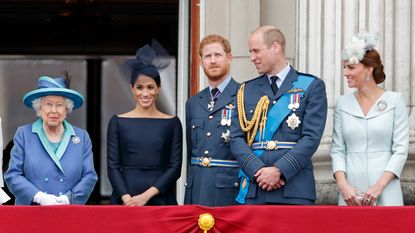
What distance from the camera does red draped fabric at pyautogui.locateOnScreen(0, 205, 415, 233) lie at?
24.3 feet

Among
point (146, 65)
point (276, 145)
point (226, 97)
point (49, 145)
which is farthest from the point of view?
point (146, 65)

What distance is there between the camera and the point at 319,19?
383 inches

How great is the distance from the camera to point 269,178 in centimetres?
777

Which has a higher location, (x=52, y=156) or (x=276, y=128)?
(x=276, y=128)

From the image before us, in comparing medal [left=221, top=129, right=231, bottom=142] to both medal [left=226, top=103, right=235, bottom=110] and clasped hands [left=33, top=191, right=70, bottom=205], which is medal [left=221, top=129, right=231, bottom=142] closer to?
medal [left=226, top=103, right=235, bottom=110]

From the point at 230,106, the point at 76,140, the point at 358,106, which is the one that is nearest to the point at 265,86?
the point at 230,106

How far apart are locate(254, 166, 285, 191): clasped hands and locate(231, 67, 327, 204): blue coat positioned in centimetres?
3

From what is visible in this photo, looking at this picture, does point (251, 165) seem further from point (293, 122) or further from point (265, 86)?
point (265, 86)

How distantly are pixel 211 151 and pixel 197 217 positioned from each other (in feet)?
3.14

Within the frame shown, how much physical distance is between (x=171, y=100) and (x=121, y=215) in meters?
6.20

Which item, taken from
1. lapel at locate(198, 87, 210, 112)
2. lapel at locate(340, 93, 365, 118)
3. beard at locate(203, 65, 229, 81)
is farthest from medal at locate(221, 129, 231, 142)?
lapel at locate(340, 93, 365, 118)

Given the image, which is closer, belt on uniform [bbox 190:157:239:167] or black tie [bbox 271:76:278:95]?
black tie [bbox 271:76:278:95]

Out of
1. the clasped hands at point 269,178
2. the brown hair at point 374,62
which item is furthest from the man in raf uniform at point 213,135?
the brown hair at point 374,62

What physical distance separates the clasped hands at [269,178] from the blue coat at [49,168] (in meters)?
1.04
